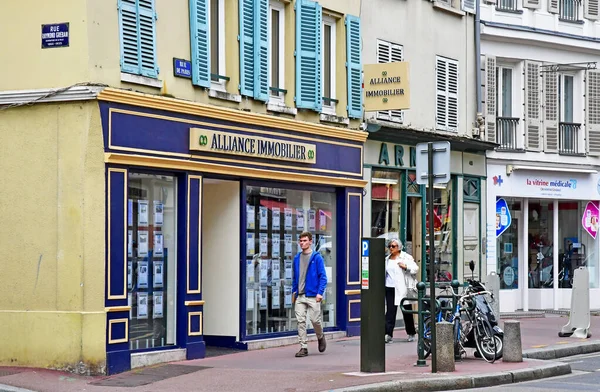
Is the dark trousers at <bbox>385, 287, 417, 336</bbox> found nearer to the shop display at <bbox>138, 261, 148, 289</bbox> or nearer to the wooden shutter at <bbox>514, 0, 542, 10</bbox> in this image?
the shop display at <bbox>138, 261, 148, 289</bbox>

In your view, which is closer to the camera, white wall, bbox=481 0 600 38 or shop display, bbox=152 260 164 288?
shop display, bbox=152 260 164 288

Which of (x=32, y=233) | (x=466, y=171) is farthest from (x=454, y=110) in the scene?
(x=32, y=233)

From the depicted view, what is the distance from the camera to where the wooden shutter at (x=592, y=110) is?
28.8 m

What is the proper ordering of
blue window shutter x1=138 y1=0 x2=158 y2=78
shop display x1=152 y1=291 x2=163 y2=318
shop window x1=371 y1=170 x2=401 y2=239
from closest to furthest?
blue window shutter x1=138 y1=0 x2=158 y2=78 < shop display x1=152 y1=291 x2=163 y2=318 < shop window x1=371 y1=170 x2=401 y2=239

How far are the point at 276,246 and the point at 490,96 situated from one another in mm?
9074

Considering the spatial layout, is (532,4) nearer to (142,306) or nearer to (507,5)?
(507,5)

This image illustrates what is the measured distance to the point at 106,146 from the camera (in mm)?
15266

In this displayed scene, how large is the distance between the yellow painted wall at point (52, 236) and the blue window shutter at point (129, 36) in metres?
0.93

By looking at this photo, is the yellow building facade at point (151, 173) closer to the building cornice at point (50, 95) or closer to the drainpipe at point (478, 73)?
the building cornice at point (50, 95)

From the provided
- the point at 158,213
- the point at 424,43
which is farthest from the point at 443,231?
the point at 158,213

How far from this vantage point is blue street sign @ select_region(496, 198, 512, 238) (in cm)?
2708

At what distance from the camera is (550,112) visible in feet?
92.3

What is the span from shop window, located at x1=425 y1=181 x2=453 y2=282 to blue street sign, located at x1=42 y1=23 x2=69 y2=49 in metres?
11.3

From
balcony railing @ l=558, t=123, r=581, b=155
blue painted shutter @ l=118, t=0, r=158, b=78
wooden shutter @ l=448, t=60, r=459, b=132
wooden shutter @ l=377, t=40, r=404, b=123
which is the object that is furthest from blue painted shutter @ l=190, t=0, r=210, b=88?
balcony railing @ l=558, t=123, r=581, b=155
